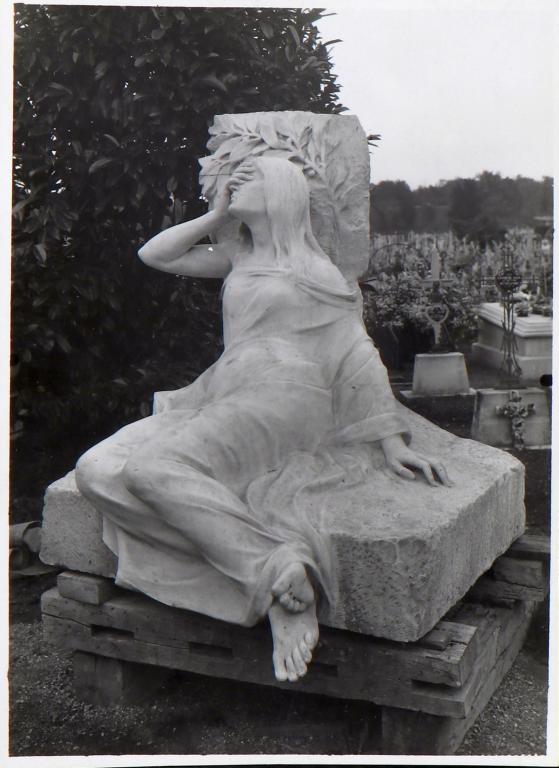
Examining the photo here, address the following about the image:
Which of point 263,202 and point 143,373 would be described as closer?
point 263,202

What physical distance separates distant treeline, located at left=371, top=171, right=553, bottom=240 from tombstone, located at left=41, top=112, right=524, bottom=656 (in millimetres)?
3371

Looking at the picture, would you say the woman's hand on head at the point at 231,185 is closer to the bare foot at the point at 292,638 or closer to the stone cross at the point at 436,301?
the bare foot at the point at 292,638

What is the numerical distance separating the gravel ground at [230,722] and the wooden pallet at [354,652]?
0.08 metres

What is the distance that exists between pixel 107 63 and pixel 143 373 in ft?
5.39

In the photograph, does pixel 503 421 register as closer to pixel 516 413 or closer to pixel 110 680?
pixel 516 413

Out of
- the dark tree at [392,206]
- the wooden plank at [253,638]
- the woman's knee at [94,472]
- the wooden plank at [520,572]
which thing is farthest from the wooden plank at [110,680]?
the dark tree at [392,206]

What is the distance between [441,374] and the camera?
26.0 feet

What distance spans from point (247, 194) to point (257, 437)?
99cm

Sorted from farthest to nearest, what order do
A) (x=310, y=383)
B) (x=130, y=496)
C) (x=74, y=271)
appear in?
(x=74, y=271) < (x=310, y=383) < (x=130, y=496)

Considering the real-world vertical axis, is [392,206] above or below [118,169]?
above

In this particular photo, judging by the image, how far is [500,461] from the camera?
3438mm

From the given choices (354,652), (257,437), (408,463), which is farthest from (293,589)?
(408,463)

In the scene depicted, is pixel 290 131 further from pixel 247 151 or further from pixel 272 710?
pixel 272 710

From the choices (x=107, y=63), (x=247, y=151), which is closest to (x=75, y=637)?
(x=247, y=151)
